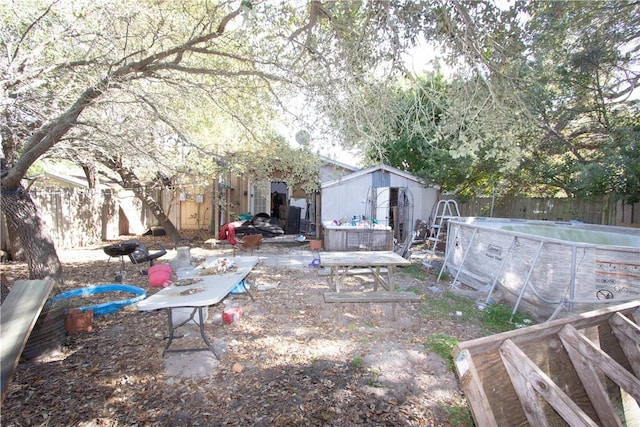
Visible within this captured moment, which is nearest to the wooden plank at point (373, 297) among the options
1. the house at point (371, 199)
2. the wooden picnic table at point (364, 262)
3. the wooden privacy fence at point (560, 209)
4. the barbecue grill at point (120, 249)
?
the wooden picnic table at point (364, 262)

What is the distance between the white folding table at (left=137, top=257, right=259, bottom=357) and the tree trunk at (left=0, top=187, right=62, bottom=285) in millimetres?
3104

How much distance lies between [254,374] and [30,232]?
4714 millimetres

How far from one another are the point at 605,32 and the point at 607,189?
403 cm

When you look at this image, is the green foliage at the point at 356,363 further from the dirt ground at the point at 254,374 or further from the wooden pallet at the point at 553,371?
the wooden pallet at the point at 553,371

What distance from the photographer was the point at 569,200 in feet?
32.9

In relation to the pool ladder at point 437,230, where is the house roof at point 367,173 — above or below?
above

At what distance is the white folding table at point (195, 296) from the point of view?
3.25 m

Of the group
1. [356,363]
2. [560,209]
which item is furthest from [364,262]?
[560,209]

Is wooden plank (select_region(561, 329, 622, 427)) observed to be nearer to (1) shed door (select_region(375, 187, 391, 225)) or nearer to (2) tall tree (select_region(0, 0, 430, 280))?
(2) tall tree (select_region(0, 0, 430, 280))

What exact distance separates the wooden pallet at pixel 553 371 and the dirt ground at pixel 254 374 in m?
1.27

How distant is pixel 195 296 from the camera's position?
348 cm

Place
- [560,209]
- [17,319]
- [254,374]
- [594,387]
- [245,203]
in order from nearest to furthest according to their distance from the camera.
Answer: [594,387], [17,319], [254,374], [560,209], [245,203]

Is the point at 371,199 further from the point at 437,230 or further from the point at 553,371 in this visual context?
the point at 553,371

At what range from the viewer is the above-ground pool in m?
4.05
